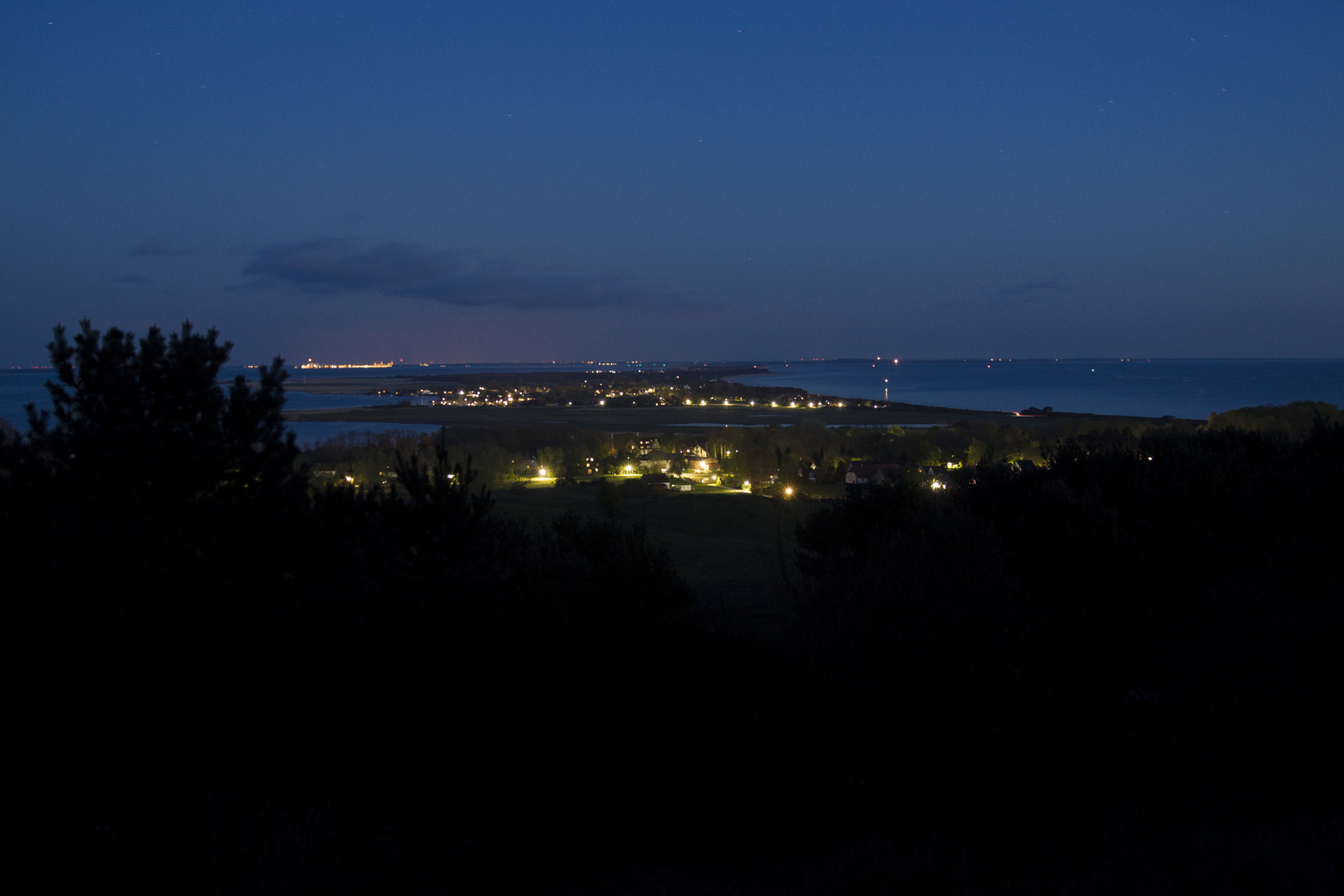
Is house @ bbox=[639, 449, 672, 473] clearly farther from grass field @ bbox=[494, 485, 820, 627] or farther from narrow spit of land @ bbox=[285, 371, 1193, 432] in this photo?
narrow spit of land @ bbox=[285, 371, 1193, 432]

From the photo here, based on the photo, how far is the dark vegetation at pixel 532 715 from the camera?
435cm

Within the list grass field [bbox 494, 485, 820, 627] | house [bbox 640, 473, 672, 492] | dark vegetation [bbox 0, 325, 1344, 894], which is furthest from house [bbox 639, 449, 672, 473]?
dark vegetation [bbox 0, 325, 1344, 894]

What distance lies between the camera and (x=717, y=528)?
38312 mm

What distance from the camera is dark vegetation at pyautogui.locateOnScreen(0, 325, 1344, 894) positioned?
171 inches

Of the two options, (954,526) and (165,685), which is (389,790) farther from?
(954,526)

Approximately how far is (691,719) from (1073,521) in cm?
814

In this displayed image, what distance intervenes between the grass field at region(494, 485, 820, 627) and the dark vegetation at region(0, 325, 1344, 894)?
6449 millimetres

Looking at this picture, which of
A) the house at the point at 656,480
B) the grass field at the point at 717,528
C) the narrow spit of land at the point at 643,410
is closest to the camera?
the grass field at the point at 717,528

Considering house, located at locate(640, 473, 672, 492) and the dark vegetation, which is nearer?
the dark vegetation

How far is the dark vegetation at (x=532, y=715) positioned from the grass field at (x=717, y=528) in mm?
6449

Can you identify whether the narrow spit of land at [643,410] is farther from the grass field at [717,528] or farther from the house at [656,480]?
the grass field at [717,528]

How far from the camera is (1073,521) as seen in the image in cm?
1128

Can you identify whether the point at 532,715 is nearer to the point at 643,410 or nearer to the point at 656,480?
the point at 656,480

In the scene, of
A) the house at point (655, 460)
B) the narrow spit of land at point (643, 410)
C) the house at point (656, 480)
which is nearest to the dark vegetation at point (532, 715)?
the house at point (656, 480)
